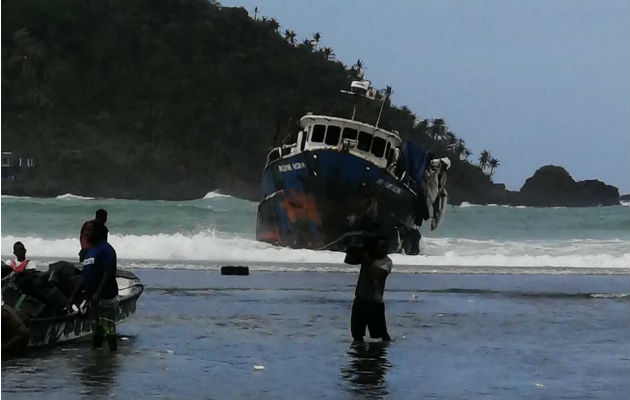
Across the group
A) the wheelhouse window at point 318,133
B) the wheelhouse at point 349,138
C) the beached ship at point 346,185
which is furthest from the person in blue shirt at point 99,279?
the wheelhouse window at point 318,133

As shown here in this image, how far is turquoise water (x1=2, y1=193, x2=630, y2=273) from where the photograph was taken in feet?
162

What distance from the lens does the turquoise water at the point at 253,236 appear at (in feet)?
162

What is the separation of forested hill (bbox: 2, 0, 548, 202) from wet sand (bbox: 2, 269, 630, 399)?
370 feet

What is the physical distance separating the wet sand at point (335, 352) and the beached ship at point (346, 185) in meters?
21.7

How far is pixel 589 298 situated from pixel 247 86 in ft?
474

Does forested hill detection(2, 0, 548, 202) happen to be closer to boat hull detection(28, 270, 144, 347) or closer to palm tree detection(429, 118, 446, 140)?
palm tree detection(429, 118, 446, 140)

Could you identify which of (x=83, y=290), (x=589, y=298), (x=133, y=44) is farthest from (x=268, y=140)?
(x=83, y=290)

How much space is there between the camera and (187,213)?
10644 cm

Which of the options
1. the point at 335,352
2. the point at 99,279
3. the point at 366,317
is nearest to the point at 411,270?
the point at 366,317

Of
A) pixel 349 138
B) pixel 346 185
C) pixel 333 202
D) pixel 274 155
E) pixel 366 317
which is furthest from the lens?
pixel 274 155

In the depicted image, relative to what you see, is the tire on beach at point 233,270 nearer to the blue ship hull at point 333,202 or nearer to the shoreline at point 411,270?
the shoreline at point 411,270

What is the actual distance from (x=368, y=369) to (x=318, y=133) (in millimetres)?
35292

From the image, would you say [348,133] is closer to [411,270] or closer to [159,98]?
[411,270]

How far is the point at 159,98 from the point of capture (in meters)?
165
